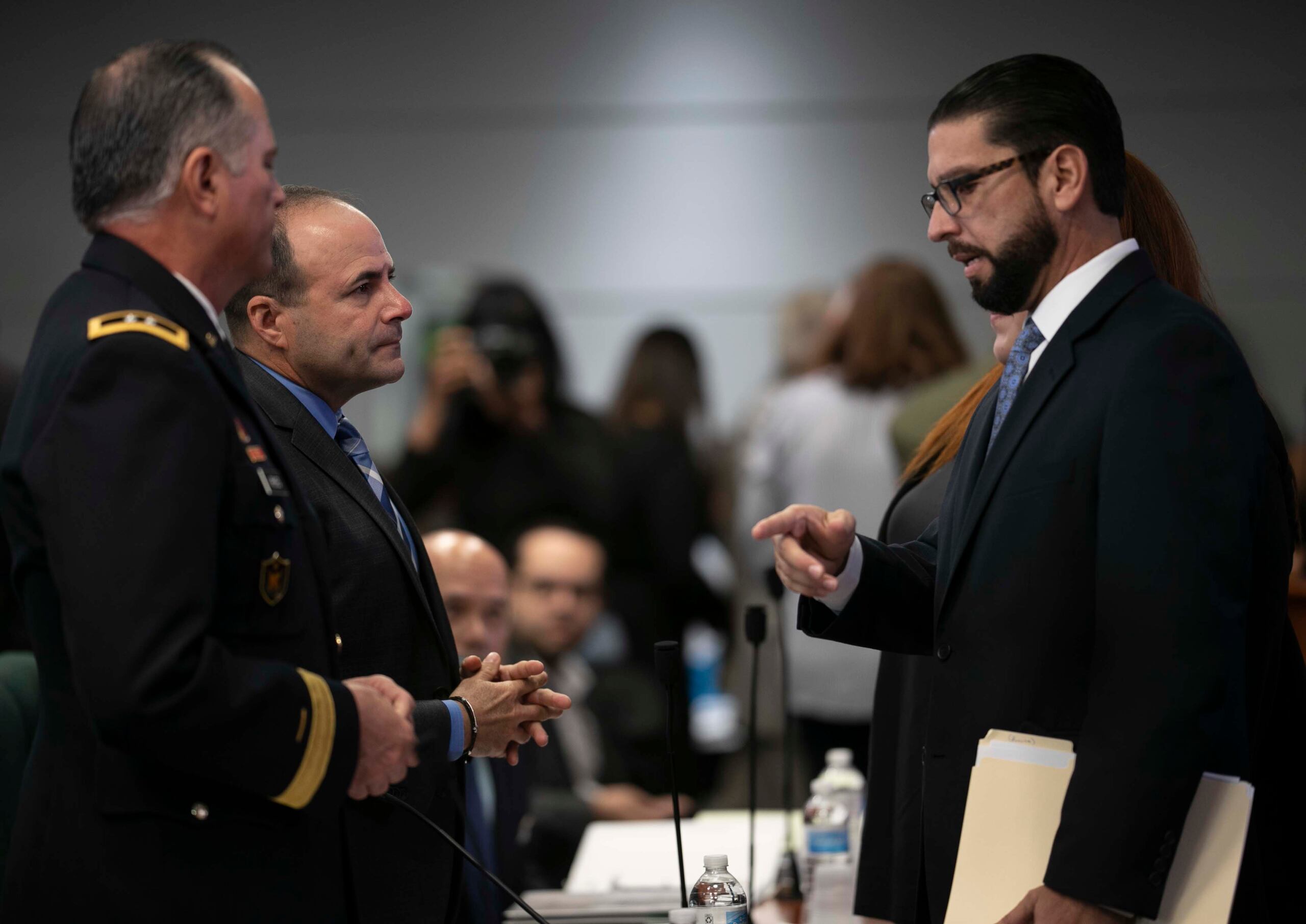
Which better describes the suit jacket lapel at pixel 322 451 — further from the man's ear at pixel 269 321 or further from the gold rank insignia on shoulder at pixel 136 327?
the gold rank insignia on shoulder at pixel 136 327

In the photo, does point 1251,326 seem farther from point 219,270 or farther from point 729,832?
point 219,270

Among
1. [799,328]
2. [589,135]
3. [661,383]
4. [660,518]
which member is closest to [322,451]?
[660,518]

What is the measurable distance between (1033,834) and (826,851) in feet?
4.02

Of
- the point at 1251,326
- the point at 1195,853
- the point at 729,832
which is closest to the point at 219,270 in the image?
the point at 1195,853

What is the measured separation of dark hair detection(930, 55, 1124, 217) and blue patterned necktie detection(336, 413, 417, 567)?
0.90 meters

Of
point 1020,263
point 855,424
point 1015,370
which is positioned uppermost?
point 1020,263

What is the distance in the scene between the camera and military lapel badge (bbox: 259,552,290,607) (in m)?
1.29

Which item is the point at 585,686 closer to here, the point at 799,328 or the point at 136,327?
the point at 799,328

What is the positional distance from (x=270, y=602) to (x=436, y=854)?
2.00ft

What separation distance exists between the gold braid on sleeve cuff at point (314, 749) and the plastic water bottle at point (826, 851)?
4.31 feet

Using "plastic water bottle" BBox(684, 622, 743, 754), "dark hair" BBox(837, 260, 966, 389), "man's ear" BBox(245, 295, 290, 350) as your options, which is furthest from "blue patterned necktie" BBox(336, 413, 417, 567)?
"plastic water bottle" BBox(684, 622, 743, 754)

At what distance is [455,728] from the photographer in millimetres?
1694

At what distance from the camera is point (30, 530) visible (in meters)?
1.24

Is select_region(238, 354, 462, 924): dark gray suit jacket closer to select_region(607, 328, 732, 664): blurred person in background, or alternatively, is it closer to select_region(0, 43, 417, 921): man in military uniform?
select_region(0, 43, 417, 921): man in military uniform
